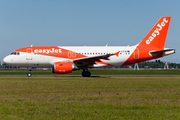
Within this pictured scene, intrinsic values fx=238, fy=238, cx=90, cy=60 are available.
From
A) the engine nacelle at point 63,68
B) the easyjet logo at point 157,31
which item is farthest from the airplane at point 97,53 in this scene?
the engine nacelle at point 63,68

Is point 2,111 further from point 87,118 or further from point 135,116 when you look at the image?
point 135,116

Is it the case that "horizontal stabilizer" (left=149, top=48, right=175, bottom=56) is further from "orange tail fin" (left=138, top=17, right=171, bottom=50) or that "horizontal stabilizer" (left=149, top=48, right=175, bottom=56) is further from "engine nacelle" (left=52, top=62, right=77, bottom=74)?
"engine nacelle" (left=52, top=62, right=77, bottom=74)

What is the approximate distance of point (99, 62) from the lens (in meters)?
30.4

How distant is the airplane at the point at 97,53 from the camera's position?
101ft

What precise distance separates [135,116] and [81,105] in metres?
2.48

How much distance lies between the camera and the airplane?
30688mm

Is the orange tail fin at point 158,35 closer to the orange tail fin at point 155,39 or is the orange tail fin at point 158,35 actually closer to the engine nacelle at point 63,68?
the orange tail fin at point 155,39

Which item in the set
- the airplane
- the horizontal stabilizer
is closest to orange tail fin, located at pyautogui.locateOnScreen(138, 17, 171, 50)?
the airplane

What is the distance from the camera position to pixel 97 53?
3120cm

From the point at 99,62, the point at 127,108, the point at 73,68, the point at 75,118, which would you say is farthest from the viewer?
the point at 99,62

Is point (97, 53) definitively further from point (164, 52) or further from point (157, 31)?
point (164, 52)

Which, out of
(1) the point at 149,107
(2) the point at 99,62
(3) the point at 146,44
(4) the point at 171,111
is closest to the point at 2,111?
(1) the point at 149,107

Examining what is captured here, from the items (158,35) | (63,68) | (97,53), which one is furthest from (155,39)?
(63,68)

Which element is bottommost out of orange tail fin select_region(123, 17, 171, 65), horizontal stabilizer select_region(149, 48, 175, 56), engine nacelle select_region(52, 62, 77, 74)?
engine nacelle select_region(52, 62, 77, 74)
